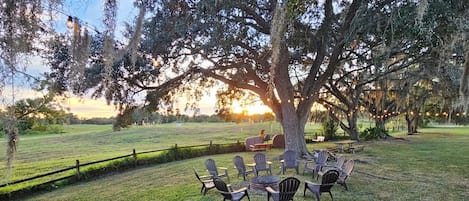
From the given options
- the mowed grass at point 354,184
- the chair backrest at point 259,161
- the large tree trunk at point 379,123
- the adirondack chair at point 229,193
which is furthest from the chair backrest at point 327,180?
the large tree trunk at point 379,123

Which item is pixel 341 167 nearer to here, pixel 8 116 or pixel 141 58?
pixel 141 58

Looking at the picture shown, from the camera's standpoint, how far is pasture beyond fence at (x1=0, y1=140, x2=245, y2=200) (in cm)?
803

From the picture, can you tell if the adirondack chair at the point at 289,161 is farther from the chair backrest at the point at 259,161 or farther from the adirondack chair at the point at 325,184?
the adirondack chair at the point at 325,184

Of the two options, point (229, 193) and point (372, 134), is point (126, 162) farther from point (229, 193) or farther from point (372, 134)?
point (372, 134)

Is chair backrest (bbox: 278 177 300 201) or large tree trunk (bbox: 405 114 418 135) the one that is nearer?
chair backrest (bbox: 278 177 300 201)

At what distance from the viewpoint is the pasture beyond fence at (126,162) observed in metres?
8.03

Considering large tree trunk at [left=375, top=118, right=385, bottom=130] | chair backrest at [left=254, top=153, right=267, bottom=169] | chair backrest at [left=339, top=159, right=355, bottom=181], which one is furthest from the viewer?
large tree trunk at [left=375, top=118, right=385, bottom=130]

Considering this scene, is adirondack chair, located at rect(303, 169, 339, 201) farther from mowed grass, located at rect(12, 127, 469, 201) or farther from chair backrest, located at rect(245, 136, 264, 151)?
chair backrest, located at rect(245, 136, 264, 151)

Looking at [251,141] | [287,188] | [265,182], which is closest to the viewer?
[287,188]

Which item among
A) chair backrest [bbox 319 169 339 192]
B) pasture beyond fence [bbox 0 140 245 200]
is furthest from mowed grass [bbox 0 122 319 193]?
chair backrest [bbox 319 169 339 192]

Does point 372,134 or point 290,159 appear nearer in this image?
point 290,159

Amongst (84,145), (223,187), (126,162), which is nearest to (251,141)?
(126,162)

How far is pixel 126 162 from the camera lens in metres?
11.3

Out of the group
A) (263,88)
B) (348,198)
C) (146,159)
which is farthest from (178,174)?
(348,198)
